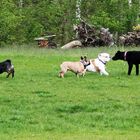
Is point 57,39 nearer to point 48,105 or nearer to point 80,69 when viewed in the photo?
point 80,69

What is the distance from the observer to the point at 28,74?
2028cm

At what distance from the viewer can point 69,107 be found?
12688mm

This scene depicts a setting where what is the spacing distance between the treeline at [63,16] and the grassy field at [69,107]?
2383 centimetres

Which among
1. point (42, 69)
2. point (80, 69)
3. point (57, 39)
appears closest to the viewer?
point (80, 69)

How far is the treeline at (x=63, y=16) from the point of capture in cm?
4450

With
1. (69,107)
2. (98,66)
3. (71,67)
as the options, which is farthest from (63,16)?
(69,107)

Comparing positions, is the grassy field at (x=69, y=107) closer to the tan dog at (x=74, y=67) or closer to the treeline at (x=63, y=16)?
the tan dog at (x=74, y=67)

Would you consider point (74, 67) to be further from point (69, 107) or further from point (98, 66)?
point (69, 107)

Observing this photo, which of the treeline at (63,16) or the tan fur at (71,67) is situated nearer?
the tan fur at (71,67)

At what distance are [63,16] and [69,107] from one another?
33.7 meters

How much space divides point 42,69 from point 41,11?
2417cm

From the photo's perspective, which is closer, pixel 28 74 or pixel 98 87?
pixel 98 87

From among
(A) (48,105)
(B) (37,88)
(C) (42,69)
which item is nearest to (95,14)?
(C) (42,69)

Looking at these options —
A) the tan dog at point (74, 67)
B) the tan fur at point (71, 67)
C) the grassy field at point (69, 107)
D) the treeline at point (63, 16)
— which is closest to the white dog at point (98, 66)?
the grassy field at point (69, 107)
